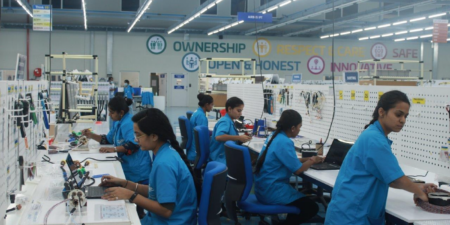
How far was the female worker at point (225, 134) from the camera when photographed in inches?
183

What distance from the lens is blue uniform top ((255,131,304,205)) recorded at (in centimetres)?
326

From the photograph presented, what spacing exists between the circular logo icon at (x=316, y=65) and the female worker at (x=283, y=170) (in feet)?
57.7

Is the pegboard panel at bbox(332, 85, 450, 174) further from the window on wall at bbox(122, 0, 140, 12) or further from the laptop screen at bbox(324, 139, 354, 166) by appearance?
the window on wall at bbox(122, 0, 140, 12)

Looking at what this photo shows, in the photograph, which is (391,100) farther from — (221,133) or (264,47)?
(264,47)

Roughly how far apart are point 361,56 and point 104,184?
20.1 meters

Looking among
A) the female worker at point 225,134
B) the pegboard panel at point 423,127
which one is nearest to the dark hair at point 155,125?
the pegboard panel at point 423,127

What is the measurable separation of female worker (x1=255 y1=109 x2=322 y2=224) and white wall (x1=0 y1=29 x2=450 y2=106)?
54.0ft

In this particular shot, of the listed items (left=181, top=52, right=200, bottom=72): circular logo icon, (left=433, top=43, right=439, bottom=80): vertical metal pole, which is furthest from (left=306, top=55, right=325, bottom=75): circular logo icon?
(left=433, top=43, right=439, bottom=80): vertical metal pole

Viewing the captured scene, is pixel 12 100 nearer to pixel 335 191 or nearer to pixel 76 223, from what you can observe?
pixel 76 223

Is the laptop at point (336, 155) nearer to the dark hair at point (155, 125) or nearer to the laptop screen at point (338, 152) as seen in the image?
the laptop screen at point (338, 152)

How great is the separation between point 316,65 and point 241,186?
1802cm

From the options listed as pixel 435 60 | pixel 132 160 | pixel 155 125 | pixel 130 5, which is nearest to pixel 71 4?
pixel 130 5

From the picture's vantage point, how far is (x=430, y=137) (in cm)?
312

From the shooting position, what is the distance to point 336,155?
363 cm
